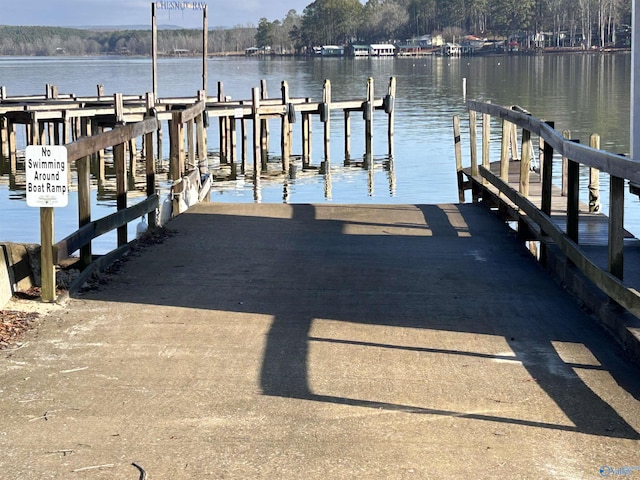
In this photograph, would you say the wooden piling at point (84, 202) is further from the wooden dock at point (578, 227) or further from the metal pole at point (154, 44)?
the metal pole at point (154, 44)

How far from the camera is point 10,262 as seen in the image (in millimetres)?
7441

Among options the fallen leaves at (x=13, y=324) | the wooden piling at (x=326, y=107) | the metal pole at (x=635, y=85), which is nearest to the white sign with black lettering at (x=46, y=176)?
the fallen leaves at (x=13, y=324)

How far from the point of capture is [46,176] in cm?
739

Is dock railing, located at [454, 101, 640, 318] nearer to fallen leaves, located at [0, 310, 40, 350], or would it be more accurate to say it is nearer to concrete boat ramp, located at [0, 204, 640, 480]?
concrete boat ramp, located at [0, 204, 640, 480]

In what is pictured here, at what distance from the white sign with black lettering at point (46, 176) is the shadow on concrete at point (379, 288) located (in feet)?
2.66

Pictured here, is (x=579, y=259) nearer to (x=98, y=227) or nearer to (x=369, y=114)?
(x=98, y=227)

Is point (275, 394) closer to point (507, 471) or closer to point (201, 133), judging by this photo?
point (507, 471)

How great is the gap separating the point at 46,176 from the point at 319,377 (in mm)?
2677

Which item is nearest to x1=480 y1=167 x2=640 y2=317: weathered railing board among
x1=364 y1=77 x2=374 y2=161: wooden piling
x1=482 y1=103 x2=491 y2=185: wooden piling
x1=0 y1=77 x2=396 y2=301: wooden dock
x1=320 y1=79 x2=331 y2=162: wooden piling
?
x1=482 y1=103 x2=491 y2=185: wooden piling

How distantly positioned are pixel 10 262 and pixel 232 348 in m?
1.96

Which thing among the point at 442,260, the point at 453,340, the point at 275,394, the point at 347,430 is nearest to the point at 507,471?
the point at 347,430

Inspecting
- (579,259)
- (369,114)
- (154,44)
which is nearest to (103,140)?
(579,259)

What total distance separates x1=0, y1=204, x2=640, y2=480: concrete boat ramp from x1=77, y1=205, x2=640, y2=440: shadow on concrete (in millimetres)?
22

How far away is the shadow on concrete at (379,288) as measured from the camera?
590 cm
